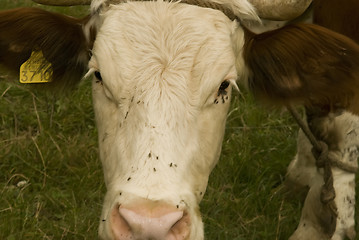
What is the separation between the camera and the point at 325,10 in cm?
417

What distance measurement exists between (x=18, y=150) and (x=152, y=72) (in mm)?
2483

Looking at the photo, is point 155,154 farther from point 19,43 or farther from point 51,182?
point 51,182

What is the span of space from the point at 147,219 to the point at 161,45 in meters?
0.88

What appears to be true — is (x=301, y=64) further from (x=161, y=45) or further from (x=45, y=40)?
(x=45, y=40)

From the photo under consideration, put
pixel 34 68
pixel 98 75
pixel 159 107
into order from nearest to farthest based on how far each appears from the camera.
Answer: pixel 159 107 → pixel 98 75 → pixel 34 68

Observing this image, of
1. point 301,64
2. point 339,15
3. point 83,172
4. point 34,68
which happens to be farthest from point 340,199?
point 34,68

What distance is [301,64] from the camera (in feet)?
12.0

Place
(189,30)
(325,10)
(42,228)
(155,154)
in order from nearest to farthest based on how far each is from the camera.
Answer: (155,154)
(189,30)
(325,10)
(42,228)

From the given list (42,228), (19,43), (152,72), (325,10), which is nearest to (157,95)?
(152,72)

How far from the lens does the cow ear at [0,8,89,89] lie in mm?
3707

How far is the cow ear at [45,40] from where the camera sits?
3.71 metres

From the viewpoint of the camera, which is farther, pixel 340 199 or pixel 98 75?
pixel 340 199

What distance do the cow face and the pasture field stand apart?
1112mm

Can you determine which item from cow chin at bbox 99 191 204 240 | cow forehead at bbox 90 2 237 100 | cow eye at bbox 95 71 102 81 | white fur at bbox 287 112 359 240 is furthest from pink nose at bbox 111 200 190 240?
white fur at bbox 287 112 359 240
